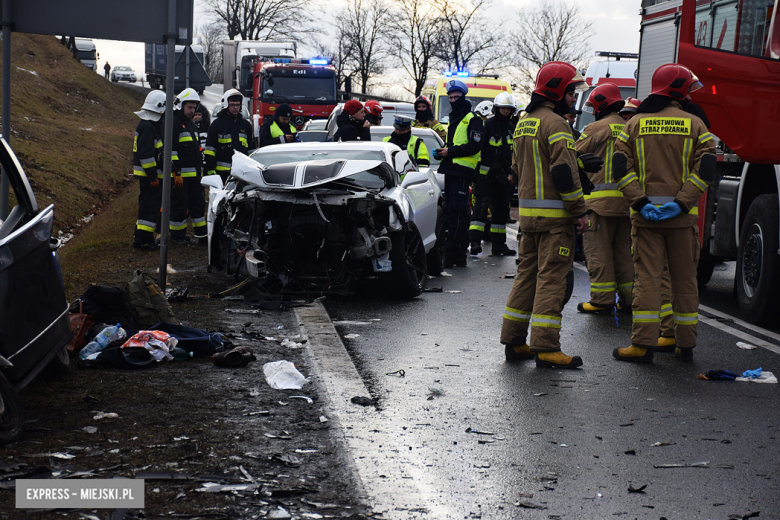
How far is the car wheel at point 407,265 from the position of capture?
27.5 ft

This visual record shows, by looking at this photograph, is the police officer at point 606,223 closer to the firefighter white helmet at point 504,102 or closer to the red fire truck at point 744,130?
the red fire truck at point 744,130

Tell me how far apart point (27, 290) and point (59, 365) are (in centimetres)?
85

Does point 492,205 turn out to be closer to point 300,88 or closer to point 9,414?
point 9,414

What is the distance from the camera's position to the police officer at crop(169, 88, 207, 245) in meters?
11.7

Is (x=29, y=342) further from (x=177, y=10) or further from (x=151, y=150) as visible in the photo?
(x=151, y=150)

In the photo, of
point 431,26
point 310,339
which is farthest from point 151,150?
point 431,26

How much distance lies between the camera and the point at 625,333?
7.36m

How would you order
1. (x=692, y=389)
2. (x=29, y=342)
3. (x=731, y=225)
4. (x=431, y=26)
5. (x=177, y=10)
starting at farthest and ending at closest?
(x=431, y=26)
(x=731, y=225)
(x=177, y=10)
(x=692, y=389)
(x=29, y=342)

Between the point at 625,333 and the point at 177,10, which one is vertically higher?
the point at 177,10

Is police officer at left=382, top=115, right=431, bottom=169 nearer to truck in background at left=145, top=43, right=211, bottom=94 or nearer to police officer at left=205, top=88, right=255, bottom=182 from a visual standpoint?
police officer at left=205, top=88, right=255, bottom=182

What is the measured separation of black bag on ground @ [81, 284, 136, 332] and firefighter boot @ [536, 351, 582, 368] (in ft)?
9.62

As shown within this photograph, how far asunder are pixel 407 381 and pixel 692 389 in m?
1.81

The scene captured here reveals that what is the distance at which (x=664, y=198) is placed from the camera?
6258mm

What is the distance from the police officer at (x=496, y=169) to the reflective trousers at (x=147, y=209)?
4.16m
